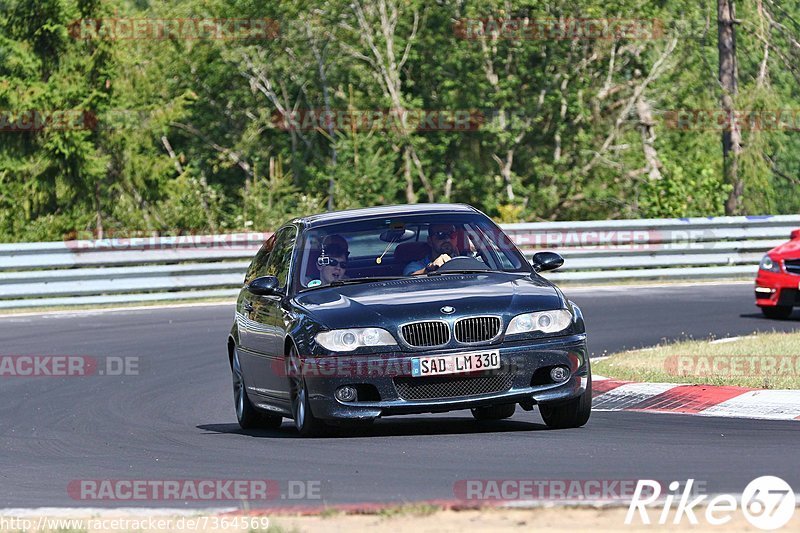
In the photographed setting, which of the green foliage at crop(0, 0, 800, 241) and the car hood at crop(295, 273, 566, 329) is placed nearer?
the car hood at crop(295, 273, 566, 329)

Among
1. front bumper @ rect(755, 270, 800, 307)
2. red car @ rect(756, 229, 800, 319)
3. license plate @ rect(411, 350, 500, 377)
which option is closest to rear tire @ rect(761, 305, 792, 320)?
red car @ rect(756, 229, 800, 319)

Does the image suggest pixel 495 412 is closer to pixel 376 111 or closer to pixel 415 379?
pixel 415 379

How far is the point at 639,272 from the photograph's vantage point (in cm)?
2477

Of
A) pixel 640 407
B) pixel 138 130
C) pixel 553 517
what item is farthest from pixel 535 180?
pixel 553 517

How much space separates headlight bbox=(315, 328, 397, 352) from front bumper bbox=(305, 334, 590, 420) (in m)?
0.08

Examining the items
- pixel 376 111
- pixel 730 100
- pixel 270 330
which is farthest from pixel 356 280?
pixel 376 111

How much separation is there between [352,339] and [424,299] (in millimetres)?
515

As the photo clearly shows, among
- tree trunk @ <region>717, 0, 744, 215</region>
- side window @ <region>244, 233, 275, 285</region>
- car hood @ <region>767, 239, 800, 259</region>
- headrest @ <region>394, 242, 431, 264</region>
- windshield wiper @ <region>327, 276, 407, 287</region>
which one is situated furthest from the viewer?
tree trunk @ <region>717, 0, 744, 215</region>

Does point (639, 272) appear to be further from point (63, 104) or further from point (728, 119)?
point (63, 104)

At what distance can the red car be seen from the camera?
1842 centimetres

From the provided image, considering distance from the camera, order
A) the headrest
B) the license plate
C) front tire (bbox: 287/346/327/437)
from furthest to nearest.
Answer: the headrest < front tire (bbox: 287/346/327/437) < the license plate

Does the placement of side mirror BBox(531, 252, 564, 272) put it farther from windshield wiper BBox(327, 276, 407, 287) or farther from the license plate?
the license plate

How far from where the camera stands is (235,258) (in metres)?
24.1

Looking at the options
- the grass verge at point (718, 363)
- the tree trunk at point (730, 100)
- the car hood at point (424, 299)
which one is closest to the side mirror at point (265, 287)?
the car hood at point (424, 299)
